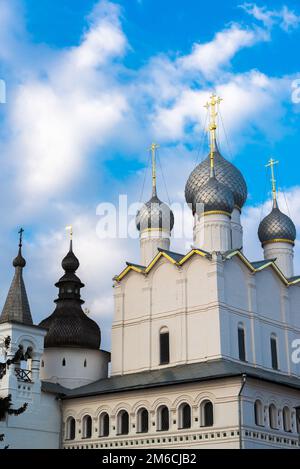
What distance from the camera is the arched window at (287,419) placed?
25547 mm

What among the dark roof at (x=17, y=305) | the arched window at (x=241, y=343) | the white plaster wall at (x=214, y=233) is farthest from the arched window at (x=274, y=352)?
the dark roof at (x=17, y=305)

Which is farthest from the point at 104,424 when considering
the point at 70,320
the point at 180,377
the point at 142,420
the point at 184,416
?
the point at 70,320

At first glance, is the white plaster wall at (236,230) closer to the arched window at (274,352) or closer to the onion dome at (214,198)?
the onion dome at (214,198)

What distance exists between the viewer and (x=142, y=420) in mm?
25922

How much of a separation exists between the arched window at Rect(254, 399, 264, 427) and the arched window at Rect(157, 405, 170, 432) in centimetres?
270

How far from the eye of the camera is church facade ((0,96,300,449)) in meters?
24.7

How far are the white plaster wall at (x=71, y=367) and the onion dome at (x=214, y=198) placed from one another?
675 centimetres

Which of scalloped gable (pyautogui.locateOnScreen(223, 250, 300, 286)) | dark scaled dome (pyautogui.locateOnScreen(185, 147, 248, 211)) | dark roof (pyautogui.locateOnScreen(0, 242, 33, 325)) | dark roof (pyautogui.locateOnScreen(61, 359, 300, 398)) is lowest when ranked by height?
dark roof (pyautogui.locateOnScreen(61, 359, 300, 398))

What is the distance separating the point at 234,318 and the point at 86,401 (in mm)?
5614

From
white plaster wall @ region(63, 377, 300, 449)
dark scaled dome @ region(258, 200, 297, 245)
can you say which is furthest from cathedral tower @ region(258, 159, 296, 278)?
white plaster wall @ region(63, 377, 300, 449)

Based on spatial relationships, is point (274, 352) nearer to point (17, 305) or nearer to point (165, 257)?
point (165, 257)

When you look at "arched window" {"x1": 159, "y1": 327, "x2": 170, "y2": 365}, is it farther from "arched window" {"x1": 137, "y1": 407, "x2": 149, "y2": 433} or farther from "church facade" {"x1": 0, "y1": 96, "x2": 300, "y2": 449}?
"arched window" {"x1": 137, "y1": 407, "x2": 149, "y2": 433}

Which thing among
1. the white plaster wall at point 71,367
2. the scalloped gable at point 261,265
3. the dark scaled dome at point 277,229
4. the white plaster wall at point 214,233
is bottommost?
the white plaster wall at point 71,367

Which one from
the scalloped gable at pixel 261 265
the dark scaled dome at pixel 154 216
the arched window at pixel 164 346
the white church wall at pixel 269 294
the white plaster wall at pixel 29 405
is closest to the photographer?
the white plaster wall at pixel 29 405
